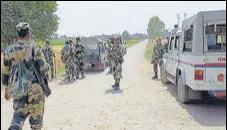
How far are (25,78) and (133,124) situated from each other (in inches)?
118

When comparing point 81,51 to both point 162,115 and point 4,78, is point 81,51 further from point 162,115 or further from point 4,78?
point 4,78

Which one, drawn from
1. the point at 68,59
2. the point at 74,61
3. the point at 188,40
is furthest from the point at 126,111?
the point at 74,61

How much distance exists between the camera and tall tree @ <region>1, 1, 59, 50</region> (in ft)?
80.1

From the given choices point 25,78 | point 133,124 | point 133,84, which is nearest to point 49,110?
point 133,124

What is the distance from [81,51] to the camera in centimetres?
1728

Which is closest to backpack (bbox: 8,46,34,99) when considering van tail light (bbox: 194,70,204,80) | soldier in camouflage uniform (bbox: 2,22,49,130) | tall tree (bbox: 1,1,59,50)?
soldier in camouflage uniform (bbox: 2,22,49,130)

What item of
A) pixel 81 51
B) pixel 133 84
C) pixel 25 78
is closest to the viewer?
pixel 25 78

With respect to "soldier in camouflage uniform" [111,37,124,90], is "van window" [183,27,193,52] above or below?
above

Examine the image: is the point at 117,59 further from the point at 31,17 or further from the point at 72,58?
the point at 31,17

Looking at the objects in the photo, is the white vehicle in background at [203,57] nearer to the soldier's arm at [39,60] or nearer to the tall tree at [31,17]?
the soldier's arm at [39,60]

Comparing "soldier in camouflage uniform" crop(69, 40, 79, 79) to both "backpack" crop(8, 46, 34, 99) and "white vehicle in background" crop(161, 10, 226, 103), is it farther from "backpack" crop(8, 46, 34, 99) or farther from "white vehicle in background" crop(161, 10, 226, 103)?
"backpack" crop(8, 46, 34, 99)

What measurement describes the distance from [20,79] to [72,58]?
11.1m

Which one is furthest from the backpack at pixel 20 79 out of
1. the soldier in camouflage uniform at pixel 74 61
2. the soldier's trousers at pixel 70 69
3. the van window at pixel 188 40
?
the soldier in camouflage uniform at pixel 74 61

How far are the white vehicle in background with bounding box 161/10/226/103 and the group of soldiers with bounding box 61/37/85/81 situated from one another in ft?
23.3
